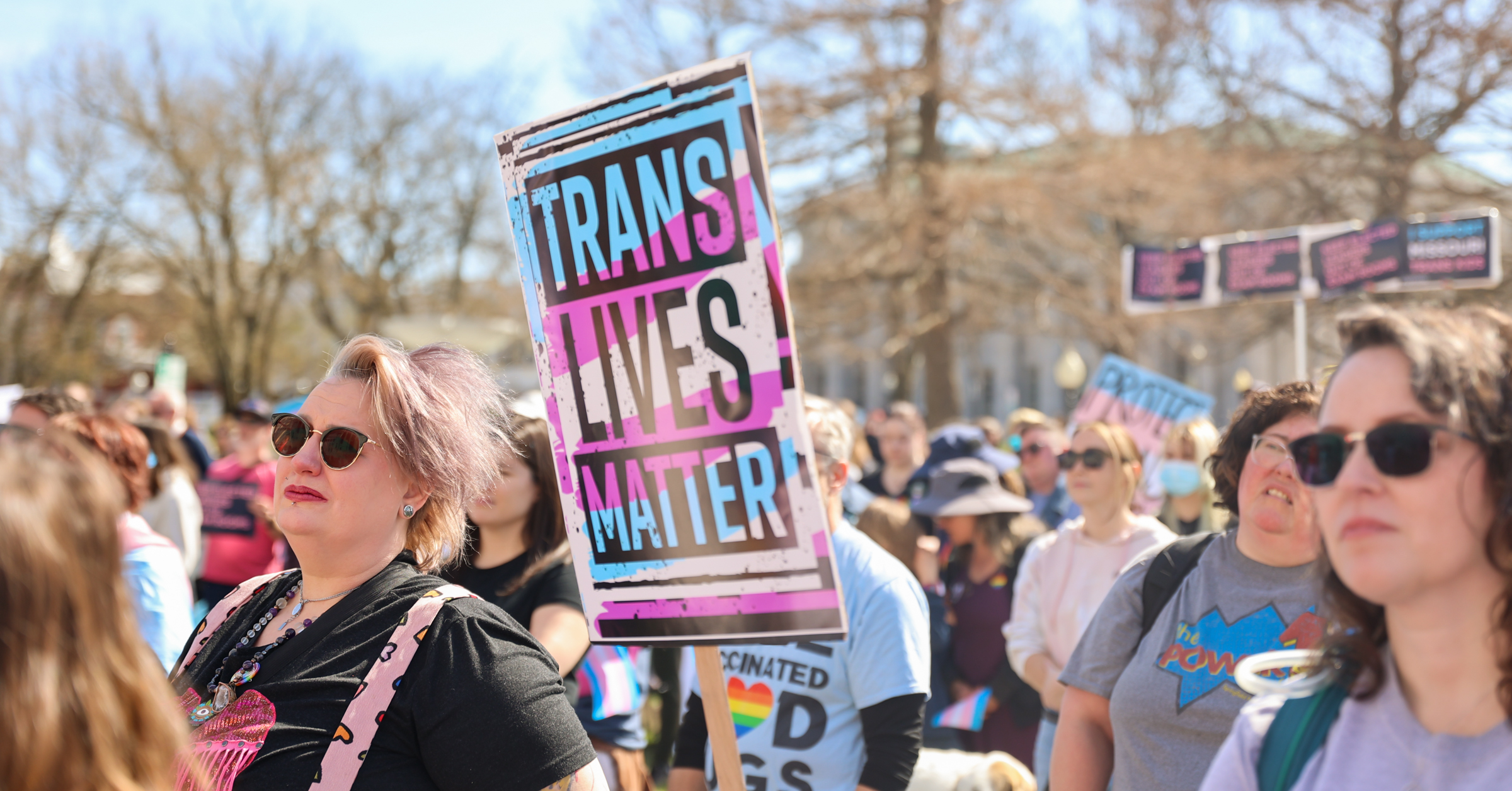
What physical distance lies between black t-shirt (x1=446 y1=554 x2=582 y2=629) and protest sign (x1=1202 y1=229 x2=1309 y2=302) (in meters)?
8.59

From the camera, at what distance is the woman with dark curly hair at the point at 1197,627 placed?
229 cm

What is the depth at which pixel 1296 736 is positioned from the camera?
145 cm

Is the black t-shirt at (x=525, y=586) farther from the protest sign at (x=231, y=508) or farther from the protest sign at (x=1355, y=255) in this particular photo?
the protest sign at (x=1355, y=255)

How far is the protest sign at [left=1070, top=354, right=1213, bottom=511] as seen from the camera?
758 centimetres

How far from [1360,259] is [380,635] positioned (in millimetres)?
9839

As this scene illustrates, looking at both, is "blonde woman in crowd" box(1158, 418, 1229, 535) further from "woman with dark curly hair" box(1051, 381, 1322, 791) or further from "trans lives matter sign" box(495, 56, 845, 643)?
"trans lives matter sign" box(495, 56, 845, 643)

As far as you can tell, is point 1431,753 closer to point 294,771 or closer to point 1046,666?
point 294,771

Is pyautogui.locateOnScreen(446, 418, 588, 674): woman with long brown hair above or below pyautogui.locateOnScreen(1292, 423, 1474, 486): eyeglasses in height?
below

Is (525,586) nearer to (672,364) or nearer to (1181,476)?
(672,364)

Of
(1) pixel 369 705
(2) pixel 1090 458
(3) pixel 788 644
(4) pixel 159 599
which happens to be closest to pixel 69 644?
(1) pixel 369 705

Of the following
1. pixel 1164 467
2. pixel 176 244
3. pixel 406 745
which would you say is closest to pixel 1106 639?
pixel 406 745

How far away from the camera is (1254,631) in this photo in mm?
2328

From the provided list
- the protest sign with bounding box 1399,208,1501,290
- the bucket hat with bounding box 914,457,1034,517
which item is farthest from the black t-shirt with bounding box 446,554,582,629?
the protest sign with bounding box 1399,208,1501,290

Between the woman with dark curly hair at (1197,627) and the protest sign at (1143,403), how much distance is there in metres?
5.15
